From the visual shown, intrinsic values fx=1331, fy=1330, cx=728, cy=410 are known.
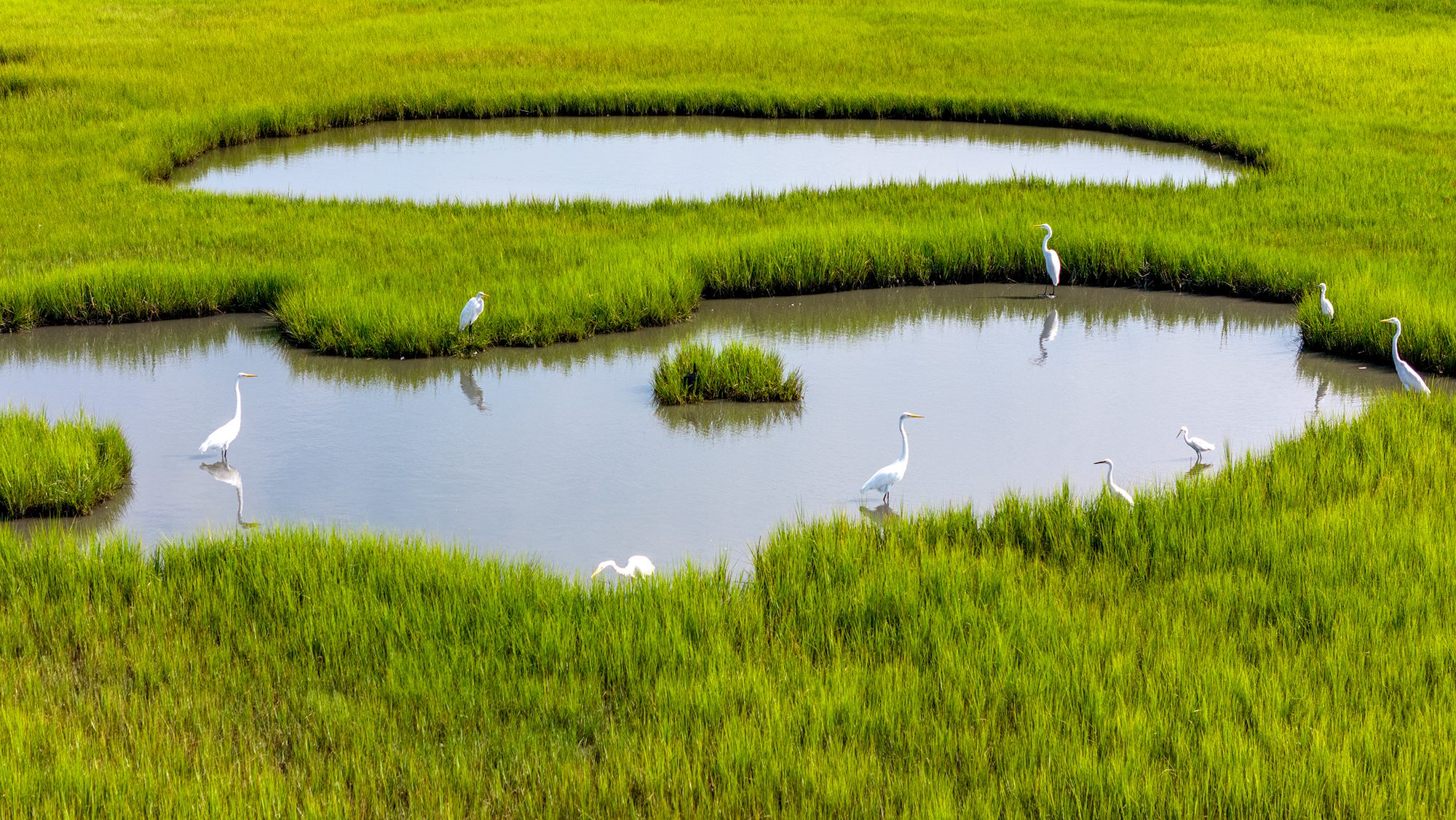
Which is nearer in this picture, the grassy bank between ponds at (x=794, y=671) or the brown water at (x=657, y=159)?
the grassy bank between ponds at (x=794, y=671)

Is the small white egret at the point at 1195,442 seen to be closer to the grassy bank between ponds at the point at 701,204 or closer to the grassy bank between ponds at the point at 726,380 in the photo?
the grassy bank between ponds at the point at 726,380

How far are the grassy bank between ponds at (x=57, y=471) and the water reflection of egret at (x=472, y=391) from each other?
2049 millimetres

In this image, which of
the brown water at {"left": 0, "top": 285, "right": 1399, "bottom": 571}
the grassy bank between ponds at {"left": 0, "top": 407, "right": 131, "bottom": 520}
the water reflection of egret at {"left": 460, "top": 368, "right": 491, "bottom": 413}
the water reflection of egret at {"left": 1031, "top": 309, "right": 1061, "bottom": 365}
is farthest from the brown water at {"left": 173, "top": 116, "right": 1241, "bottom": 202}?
the grassy bank between ponds at {"left": 0, "top": 407, "right": 131, "bottom": 520}

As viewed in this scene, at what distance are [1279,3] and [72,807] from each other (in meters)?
27.5

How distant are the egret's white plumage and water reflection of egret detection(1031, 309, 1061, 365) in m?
3.76

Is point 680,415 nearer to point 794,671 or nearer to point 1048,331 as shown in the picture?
point 1048,331

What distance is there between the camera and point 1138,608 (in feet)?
16.4

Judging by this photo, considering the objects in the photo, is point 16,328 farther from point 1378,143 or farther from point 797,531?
point 1378,143

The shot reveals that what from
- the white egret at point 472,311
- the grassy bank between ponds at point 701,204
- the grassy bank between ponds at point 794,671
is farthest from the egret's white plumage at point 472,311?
the grassy bank between ponds at point 794,671

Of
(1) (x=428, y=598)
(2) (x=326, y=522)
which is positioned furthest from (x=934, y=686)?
(2) (x=326, y=522)

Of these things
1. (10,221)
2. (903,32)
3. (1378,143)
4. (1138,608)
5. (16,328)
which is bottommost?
(1138,608)

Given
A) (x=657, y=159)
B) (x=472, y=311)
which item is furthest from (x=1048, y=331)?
(x=657, y=159)

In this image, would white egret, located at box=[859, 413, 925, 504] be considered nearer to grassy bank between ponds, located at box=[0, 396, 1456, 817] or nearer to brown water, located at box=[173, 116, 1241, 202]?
grassy bank between ponds, located at box=[0, 396, 1456, 817]

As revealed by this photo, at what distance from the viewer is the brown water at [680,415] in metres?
6.55
